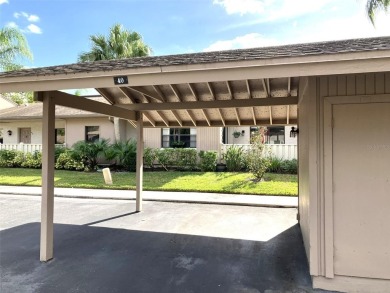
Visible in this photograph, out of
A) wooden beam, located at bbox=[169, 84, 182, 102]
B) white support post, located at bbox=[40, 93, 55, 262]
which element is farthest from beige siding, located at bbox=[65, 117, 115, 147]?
white support post, located at bbox=[40, 93, 55, 262]

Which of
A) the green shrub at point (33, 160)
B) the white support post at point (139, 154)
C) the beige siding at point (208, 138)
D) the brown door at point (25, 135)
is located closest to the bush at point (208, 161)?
the beige siding at point (208, 138)

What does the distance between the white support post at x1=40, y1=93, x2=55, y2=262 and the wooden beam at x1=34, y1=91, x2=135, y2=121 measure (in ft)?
0.36

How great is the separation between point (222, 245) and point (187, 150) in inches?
406

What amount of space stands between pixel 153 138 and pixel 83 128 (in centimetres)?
506

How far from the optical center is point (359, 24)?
1333 cm

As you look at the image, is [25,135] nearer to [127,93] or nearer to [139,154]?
[139,154]

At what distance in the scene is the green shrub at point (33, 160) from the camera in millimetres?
17141

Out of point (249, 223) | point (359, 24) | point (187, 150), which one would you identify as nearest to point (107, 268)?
point (249, 223)

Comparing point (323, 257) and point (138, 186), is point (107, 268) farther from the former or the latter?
point (138, 186)

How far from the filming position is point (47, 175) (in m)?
4.50

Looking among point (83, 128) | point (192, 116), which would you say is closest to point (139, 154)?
point (192, 116)

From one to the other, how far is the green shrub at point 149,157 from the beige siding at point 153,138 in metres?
1.16

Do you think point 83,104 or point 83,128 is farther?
point 83,128

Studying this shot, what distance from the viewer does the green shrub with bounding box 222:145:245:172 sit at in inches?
568
